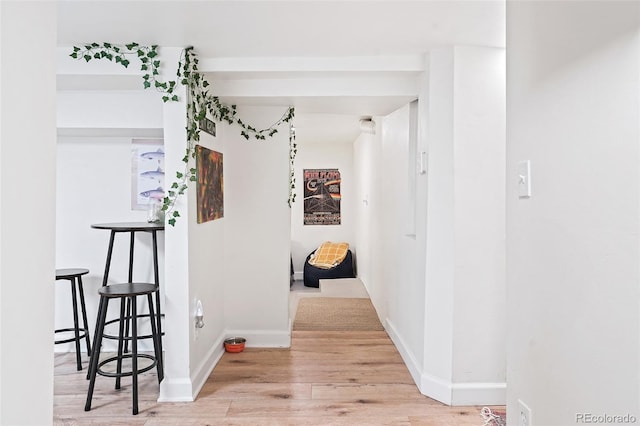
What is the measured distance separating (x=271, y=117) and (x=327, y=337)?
200 cm

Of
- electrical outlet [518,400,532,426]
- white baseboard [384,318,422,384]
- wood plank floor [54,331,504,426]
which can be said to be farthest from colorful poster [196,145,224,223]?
electrical outlet [518,400,532,426]

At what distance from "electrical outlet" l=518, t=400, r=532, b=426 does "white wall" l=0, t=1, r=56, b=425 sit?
1.52m

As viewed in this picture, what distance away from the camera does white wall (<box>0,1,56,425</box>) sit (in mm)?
904

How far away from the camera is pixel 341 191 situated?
7.88 metres

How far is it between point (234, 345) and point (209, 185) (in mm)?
1359

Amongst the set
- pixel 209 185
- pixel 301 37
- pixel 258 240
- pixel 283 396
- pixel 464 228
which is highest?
pixel 301 37

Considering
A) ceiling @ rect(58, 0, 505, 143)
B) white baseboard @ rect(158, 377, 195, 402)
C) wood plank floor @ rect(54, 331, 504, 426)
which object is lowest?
wood plank floor @ rect(54, 331, 504, 426)

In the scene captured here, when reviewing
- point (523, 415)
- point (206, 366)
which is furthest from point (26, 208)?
point (206, 366)

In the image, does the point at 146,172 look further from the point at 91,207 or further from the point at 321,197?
the point at 321,197

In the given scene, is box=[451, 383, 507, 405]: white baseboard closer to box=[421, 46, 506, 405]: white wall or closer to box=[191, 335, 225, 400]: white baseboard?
box=[421, 46, 506, 405]: white wall

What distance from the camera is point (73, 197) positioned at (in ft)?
12.1

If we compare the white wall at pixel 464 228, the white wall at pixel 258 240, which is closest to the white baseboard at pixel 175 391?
the white wall at pixel 258 240

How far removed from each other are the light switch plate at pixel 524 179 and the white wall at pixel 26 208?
150 centimetres

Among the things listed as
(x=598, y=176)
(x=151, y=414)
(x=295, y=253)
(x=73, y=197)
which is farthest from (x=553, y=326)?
(x=295, y=253)
